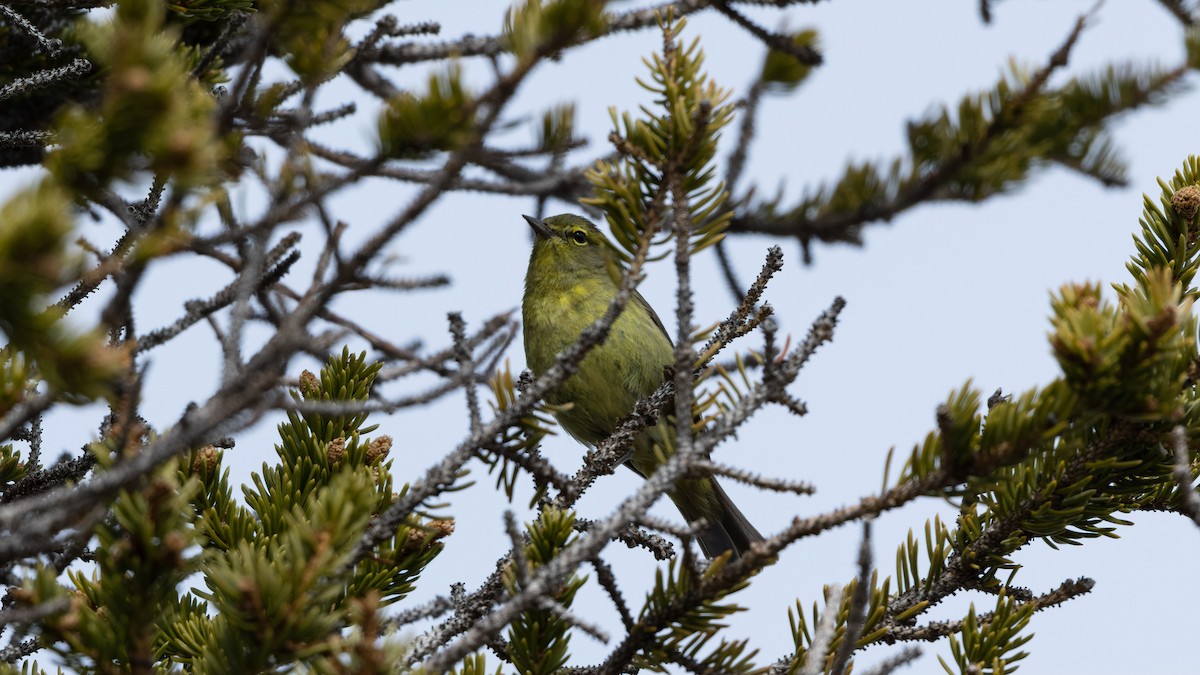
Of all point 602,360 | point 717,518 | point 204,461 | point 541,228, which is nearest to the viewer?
point 204,461

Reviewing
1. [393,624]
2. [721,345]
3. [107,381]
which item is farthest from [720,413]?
[107,381]

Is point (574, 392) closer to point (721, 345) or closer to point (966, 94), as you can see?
point (721, 345)

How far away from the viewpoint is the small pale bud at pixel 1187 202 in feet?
9.50

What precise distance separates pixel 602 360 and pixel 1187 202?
301 centimetres

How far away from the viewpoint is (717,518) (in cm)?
572

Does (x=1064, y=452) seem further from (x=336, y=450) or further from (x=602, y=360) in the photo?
(x=602, y=360)

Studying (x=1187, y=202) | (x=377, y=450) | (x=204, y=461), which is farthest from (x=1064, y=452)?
(x=204, y=461)

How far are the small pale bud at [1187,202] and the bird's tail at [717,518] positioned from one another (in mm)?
3012

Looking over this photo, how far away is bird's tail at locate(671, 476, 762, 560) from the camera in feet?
18.4

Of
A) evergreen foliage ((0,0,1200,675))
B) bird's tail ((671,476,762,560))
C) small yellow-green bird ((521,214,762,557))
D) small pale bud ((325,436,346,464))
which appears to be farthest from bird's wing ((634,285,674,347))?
small pale bud ((325,436,346,464))

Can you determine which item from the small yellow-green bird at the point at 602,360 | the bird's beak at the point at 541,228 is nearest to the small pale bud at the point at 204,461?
the small yellow-green bird at the point at 602,360

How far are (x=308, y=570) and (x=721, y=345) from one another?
138cm

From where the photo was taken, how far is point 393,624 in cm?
225

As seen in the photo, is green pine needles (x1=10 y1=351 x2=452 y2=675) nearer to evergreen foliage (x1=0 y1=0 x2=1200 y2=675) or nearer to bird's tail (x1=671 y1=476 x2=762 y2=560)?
evergreen foliage (x1=0 y1=0 x2=1200 y2=675)
